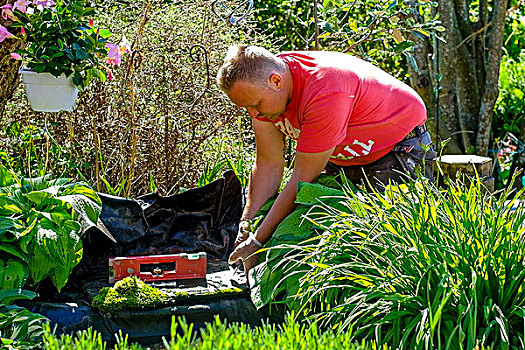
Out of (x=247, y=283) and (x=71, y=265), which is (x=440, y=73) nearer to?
(x=247, y=283)

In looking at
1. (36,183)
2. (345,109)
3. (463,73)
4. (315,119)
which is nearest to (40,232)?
(36,183)

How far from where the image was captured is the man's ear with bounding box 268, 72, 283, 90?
9.16 ft

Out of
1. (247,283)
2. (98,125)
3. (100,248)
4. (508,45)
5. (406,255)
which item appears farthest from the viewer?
(508,45)

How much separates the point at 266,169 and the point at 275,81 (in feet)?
1.94

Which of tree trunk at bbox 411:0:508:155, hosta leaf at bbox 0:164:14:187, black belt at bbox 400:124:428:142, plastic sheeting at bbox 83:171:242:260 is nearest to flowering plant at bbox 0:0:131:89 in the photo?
hosta leaf at bbox 0:164:14:187

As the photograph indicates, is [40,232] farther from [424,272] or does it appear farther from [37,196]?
[424,272]

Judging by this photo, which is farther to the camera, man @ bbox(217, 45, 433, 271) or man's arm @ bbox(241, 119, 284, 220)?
man's arm @ bbox(241, 119, 284, 220)

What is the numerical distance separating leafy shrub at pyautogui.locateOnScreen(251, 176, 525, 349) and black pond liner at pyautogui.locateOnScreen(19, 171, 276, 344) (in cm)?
36

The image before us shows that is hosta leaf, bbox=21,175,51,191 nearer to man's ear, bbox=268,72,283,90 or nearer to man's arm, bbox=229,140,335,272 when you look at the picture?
man's arm, bbox=229,140,335,272

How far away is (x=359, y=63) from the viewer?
3098 mm

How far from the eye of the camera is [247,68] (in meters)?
2.73

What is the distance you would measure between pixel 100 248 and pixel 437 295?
2046 mm

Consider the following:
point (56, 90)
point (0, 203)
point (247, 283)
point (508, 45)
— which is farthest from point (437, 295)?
point (508, 45)

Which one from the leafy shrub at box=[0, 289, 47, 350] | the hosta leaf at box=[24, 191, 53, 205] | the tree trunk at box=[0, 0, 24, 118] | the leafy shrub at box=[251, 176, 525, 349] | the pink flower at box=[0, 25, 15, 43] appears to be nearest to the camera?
the leafy shrub at box=[251, 176, 525, 349]
